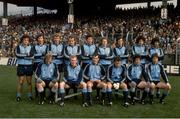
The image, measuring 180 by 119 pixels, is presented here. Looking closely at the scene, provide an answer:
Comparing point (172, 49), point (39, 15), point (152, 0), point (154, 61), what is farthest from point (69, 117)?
point (39, 15)

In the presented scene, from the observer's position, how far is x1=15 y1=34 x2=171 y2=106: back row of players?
1150cm

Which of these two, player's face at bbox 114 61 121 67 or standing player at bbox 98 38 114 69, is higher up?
standing player at bbox 98 38 114 69

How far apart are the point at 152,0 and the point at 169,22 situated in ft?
46.3

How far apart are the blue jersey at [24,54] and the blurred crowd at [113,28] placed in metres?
6.54

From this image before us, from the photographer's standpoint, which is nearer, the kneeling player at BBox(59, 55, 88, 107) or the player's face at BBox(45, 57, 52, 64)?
the kneeling player at BBox(59, 55, 88, 107)

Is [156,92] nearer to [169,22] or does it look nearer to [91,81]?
[91,81]

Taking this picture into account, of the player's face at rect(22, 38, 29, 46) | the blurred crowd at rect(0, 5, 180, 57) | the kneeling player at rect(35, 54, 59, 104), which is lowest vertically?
the kneeling player at rect(35, 54, 59, 104)

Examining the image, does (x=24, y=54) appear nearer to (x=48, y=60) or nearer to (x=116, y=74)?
(x=48, y=60)

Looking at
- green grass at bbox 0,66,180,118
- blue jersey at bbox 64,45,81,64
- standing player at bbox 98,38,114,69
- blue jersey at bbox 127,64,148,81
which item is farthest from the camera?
standing player at bbox 98,38,114,69

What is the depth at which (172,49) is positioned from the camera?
22.9 m

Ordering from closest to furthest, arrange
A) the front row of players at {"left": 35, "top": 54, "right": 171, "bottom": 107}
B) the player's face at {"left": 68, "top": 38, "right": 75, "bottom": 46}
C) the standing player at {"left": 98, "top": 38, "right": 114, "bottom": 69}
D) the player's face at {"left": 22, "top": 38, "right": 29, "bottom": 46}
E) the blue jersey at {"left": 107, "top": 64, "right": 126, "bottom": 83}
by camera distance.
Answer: the front row of players at {"left": 35, "top": 54, "right": 171, "bottom": 107} < the blue jersey at {"left": 107, "top": 64, "right": 126, "bottom": 83} < the player's face at {"left": 22, "top": 38, "right": 29, "bottom": 46} < the player's face at {"left": 68, "top": 38, "right": 75, "bottom": 46} < the standing player at {"left": 98, "top": 38, "right": 114, "bottom": 69}

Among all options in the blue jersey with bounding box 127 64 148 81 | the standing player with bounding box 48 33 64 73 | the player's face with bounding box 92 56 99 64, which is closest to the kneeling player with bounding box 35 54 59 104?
the standing player with bounding box 48 33 64 73

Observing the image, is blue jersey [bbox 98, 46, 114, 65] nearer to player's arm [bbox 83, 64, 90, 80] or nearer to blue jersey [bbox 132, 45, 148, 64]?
blue jersey [bbox 132, 45, 148, 64]

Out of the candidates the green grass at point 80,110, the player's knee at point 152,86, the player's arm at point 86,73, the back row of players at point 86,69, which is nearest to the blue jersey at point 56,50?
the back row of players at point 86,69
